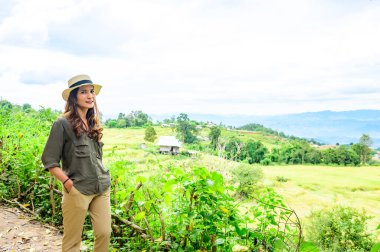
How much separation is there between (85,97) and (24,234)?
219 centimetres

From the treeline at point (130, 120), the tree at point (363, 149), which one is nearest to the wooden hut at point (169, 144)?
the treeline at point (130, 120)

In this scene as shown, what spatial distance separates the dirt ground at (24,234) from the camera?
352cm

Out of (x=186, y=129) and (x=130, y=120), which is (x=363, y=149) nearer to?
(x=186, y=129)

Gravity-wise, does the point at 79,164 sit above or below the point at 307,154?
above

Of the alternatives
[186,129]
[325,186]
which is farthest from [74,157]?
[186,129]

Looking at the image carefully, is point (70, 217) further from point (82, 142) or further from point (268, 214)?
point (268, 214)

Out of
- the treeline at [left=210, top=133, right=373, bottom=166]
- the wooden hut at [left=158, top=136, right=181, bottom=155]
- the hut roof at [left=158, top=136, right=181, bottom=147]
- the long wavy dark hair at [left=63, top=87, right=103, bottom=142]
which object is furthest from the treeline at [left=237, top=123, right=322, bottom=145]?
the long wavy dark hair at [left=63, top=87, right=103, bottom=142]

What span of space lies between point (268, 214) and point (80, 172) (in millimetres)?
1497

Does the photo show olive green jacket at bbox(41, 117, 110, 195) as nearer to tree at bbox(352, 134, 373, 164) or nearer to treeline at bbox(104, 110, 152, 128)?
treeline at bbox(104, 110, 152, 128)

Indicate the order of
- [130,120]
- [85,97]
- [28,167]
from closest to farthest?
[85,97]
[28,167]
[130,120]

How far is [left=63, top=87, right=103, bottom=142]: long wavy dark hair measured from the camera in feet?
7.89

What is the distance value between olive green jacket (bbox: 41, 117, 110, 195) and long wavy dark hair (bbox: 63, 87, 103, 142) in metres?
0.04

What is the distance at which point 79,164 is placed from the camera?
241 cm

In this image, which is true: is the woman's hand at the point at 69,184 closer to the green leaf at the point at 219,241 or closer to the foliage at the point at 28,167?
the green leaf at the point at 219,241
